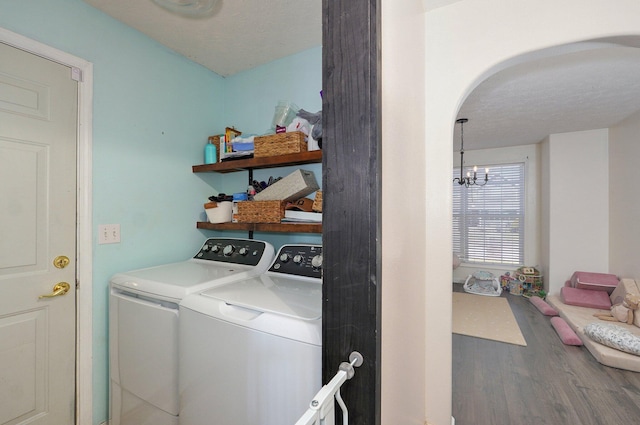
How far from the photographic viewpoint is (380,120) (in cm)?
73

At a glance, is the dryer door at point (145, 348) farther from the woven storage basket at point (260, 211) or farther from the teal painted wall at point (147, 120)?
the woven storage basket at point (260, 211)

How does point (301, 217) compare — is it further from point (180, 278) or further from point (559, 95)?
point (559, 95)

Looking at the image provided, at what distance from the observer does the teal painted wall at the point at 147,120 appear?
5.33 ft

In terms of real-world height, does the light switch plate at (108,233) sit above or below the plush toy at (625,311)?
above

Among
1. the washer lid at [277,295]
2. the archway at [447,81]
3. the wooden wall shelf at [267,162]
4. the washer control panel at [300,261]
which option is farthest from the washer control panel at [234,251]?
the archway at [447,81]

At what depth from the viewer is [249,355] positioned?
3.40 feet

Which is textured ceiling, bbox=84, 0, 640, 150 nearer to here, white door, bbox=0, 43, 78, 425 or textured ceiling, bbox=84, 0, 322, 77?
textured ceiling, bbox=84, 0, 322, 77

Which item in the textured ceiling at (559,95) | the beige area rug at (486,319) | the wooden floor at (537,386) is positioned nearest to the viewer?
the wooden floor at (537,386)

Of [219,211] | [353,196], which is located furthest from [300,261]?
[353,196]

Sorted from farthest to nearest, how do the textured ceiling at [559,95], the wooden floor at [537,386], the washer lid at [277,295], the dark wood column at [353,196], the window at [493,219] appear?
the window at [493,219] → the textured ceiling at [559,95] → the wooden floor at [537,386] → the washer lid at [277,295] → the dark wood column at [353,196]

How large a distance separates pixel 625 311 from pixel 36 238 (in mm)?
4896

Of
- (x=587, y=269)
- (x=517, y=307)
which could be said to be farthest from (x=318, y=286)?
(x=587, y=269)

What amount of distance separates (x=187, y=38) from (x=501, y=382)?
3361 mm

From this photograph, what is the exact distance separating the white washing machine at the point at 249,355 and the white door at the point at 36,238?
83cm
